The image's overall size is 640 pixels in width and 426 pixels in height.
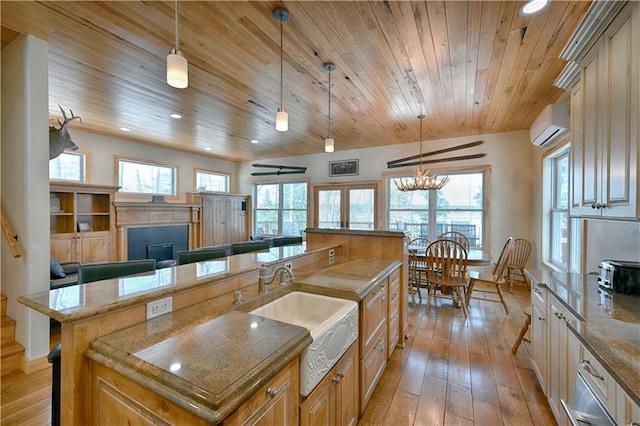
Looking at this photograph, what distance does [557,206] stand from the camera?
411cm

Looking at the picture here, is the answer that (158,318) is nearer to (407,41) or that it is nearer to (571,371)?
Result: (571,371)

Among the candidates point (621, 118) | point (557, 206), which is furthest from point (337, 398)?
point (557, 206)

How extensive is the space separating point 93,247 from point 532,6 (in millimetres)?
6365

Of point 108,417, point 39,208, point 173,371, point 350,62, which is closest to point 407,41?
point 350,62

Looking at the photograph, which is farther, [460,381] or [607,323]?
[460,381]

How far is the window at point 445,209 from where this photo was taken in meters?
5.19

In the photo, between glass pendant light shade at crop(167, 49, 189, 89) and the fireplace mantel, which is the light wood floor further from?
the fireplace mantel

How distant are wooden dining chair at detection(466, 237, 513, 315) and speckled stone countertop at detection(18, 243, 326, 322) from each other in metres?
3.20

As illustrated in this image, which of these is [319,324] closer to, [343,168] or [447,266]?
[447,266]

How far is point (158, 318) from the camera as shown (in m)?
1.25

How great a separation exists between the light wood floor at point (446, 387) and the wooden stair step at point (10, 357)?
0.07m

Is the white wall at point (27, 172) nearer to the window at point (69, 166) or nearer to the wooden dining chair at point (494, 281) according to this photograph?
the window at point (69, 166)

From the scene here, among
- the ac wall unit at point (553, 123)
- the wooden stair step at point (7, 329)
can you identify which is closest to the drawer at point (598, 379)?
the ac wall unit at point (553, 123)

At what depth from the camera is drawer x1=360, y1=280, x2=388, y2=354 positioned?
1.79m
